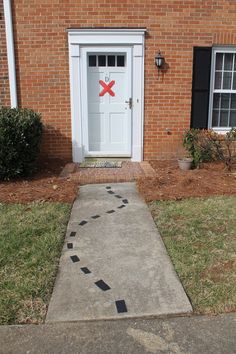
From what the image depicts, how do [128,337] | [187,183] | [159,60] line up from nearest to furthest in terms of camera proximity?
1. [128,337]
2. [187,183]
3. [159,60]

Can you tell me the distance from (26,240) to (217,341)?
2.43 metres

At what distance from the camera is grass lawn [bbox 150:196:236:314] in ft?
10.4

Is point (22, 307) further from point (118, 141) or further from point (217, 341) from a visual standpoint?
point (118, 141)

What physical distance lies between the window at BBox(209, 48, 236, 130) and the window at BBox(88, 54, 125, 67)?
1986 millimetres

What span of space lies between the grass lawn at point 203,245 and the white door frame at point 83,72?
2862 millimetres

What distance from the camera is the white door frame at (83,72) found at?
747 centimetres

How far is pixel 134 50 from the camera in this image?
7.58 meters

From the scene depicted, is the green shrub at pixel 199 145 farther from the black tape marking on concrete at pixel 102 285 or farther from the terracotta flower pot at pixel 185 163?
the black tape marking on concrete at pixel 102 285

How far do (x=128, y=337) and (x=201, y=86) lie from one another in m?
6.25

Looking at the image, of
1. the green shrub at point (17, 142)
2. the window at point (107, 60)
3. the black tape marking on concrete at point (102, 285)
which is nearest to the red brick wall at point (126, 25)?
the window at point (107, 60)

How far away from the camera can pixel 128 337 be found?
269 centimetres

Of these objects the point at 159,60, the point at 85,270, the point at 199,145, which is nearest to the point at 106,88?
the point at 159,60

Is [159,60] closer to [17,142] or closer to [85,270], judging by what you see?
[17,142]

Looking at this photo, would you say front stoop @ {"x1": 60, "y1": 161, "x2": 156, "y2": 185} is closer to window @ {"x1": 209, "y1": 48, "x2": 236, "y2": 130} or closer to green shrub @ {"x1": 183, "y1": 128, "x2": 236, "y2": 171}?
green shrub @ {"x1": 183, "y1": 128, "x2": 236, "y2": 171}
